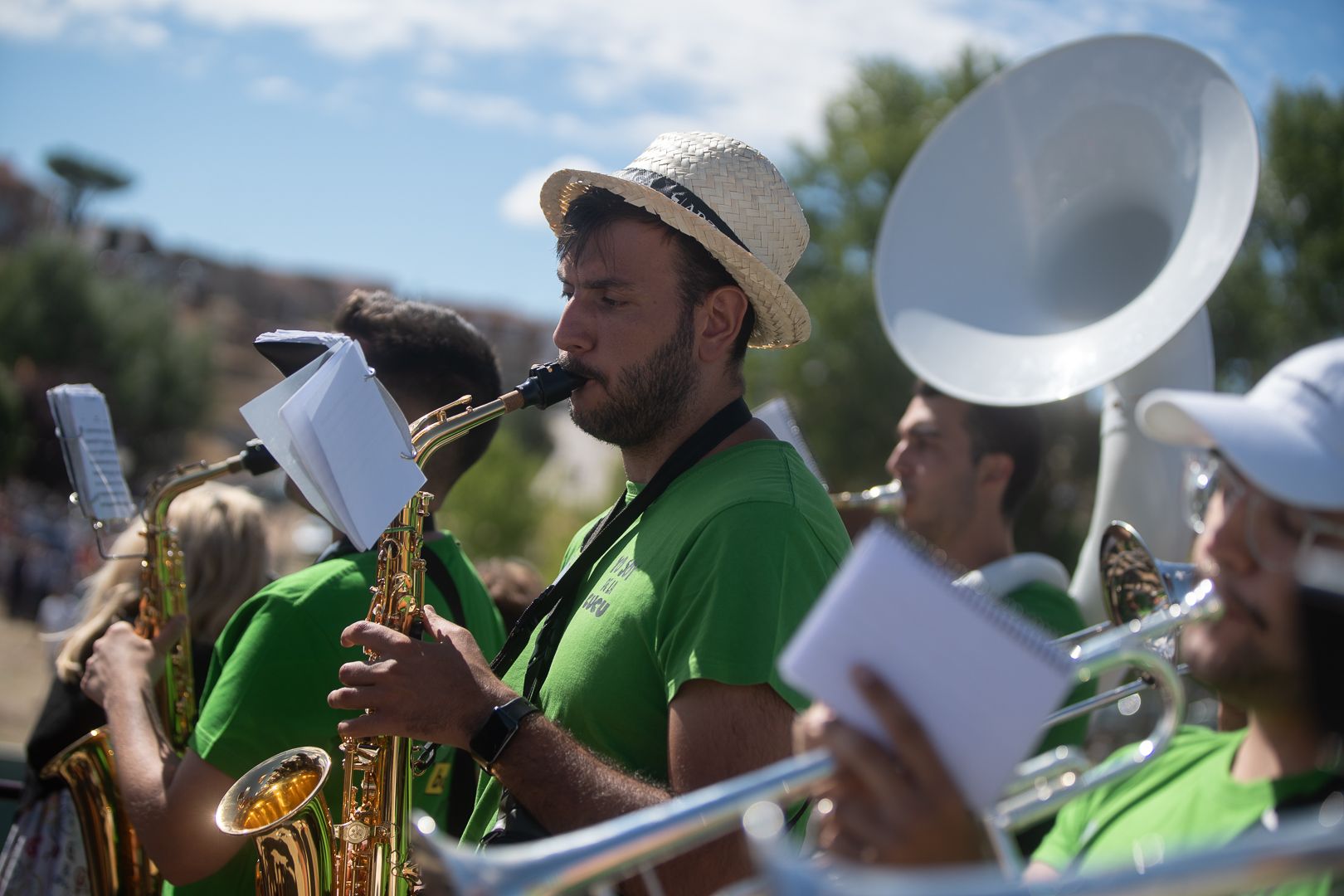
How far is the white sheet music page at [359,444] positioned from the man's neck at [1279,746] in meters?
1.47

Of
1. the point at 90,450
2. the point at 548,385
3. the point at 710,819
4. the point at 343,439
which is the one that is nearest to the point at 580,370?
the point at 548,385

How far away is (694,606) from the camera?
2127mm

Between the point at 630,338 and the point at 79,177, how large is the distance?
7950 centimetres

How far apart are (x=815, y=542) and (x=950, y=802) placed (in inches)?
38.5

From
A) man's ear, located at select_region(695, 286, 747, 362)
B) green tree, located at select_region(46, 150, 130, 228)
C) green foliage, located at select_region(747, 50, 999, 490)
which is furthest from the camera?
green tree, located at select_region(46, 150, 130, 228)

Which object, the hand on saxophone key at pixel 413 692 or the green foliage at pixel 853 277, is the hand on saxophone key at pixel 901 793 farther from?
the green foliage at pixel 853 277

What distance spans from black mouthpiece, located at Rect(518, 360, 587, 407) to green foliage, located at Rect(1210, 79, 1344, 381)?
15.5 metres

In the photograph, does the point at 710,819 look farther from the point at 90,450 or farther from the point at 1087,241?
the point at 1087,241

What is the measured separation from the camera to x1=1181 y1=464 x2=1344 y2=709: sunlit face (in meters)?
1.49

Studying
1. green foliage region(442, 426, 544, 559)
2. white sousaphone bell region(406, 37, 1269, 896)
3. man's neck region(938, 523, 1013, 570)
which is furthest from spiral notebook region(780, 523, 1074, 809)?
green foliage region(442, 426, 544, 559)

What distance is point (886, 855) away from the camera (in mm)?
1291

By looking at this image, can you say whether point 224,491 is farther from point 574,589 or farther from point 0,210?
point 0,210

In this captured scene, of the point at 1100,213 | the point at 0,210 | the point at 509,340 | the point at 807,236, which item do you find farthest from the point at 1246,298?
the point at 0,210

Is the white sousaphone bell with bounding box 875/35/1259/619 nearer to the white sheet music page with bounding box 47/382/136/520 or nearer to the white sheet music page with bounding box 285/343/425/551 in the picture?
the white sheet music page with bounding box 285/343/425/551
